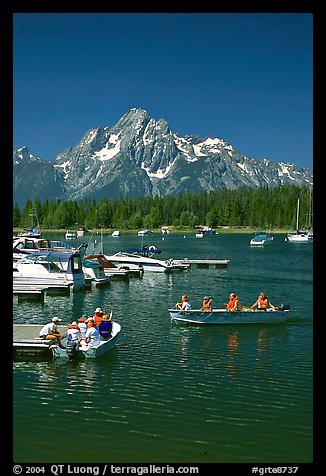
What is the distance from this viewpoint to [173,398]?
62.2ft

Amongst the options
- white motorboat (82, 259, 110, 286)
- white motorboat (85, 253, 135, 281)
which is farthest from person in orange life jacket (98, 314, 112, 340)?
white motorboat (85, 253, 135, 281)

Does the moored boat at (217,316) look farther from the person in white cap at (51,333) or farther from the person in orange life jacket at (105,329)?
the person in white cap at (51,333)

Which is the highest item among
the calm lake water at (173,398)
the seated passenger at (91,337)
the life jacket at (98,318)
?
the life jacket at (98,318)

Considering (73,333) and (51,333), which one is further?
(51,333)

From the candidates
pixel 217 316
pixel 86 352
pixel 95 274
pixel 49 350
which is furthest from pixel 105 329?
pixel 95 274

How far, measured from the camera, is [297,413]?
57.5 ft

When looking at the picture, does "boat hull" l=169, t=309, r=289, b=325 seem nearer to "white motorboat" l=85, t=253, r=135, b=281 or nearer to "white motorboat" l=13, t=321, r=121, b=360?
"white motorboat" l=13, t=321, r=121, b=360

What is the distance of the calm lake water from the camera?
14.6m

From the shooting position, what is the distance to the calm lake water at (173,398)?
14633 millimetres

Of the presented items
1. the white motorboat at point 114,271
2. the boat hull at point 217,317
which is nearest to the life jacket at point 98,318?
the boat hull at point 217,317

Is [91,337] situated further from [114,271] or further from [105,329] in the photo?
[114,271]
